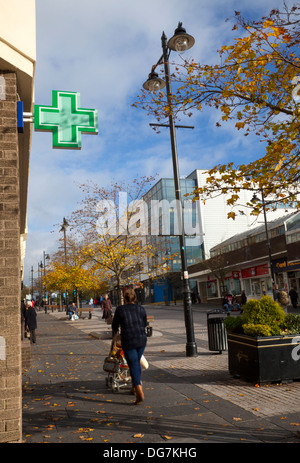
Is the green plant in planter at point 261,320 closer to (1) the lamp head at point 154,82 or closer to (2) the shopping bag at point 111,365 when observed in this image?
(2) the shopping bag at point 111,365

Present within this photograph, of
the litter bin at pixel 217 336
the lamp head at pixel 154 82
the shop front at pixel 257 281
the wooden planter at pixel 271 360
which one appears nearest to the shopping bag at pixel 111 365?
the wooden planter at pixel 271 360

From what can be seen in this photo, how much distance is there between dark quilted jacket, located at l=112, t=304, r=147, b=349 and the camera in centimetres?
600

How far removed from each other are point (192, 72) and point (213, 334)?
6508 mm

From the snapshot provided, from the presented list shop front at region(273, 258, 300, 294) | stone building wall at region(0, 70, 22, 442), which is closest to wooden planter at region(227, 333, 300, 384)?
stone building wall at region(0, 70, 22, 442)

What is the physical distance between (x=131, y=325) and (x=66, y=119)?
10.8 feet

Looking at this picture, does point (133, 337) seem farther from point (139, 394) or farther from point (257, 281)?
point (257, 281)

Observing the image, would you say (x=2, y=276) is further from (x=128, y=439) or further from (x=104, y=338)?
(x=104, y=338)

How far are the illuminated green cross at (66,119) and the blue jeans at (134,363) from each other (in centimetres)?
322

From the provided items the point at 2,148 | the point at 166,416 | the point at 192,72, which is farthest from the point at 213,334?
the point at 2,148

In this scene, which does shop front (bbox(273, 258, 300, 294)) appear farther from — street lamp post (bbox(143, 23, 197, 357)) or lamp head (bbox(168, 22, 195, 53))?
lamp head (bbox(168, 22, 195, 53))

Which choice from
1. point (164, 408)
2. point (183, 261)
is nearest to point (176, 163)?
point (183, 261)

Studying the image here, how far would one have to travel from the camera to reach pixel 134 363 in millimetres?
5961

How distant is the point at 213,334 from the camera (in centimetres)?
1012

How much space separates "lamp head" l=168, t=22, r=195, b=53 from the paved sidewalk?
7.43m
